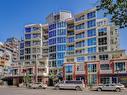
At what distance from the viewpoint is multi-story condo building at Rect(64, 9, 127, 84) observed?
76812 mm

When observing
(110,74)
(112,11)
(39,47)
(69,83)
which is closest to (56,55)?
(39,47)

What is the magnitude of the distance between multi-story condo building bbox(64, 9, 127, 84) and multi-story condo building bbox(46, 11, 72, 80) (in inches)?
75.8

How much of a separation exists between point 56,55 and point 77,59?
13.2 meters

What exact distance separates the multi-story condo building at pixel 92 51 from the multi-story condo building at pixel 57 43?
75.8 inches

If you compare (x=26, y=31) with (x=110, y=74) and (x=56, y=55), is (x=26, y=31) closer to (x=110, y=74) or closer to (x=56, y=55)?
(x=56, y=55)

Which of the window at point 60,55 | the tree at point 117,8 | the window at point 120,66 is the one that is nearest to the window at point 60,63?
the window at point 60,55

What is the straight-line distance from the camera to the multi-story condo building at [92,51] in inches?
3024

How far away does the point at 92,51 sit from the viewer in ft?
312

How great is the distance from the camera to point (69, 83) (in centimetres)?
6066

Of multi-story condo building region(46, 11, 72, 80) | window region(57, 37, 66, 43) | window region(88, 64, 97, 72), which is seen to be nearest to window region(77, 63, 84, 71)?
window region(88, 64, 97, 72)

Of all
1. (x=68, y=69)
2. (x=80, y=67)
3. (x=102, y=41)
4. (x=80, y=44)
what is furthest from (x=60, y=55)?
(x=80, y=67)

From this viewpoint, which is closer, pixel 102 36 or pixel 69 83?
pixel 69 83

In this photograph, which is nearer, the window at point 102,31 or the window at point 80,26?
the window at point 102,31

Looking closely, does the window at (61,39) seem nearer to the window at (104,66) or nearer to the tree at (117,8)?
the window at (104,66)
